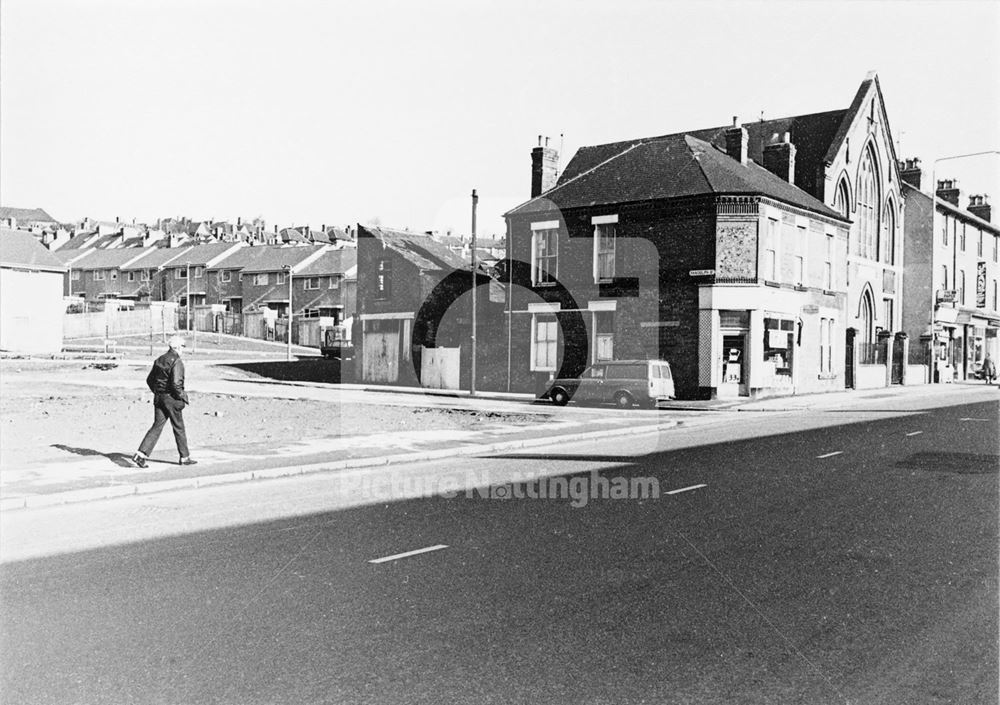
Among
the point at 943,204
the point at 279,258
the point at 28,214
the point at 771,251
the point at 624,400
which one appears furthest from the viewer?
the point at 28,214

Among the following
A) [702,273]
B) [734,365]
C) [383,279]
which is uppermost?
[383,279]

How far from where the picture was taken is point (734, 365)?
32500 mm

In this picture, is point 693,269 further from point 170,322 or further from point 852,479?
point 170,322

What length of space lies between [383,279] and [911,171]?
104ft

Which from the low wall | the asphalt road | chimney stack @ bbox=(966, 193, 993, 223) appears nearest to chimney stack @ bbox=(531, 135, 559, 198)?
the low wall

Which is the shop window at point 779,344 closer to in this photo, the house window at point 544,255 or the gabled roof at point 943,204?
the house window at point 544,255

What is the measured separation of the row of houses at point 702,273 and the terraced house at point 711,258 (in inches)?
2.6

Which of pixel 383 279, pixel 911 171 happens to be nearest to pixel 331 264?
pixel 383 279

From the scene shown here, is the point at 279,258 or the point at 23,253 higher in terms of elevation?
the point at 279,258

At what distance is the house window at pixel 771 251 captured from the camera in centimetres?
3234

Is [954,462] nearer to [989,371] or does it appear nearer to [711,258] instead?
[711,258]

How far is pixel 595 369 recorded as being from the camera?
30.3 meters

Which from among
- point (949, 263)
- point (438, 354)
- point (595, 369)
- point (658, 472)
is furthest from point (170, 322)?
point (658, 472)

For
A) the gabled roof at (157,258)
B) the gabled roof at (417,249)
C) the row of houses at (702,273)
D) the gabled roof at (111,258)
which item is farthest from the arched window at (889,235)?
the gabled roof at (111,258)
